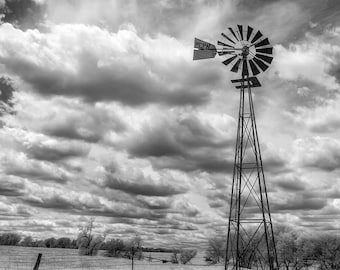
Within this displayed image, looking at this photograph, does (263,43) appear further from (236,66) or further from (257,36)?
(236,66)

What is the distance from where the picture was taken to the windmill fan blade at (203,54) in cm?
2179

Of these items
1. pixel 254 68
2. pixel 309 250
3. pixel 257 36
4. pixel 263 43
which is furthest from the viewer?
pixel 309 250

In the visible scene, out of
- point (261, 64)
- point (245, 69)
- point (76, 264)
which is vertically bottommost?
point (76, 264)

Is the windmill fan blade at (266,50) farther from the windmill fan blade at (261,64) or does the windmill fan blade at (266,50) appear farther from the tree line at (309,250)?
the tree line at (309,250)

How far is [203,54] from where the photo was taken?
22.1 metres

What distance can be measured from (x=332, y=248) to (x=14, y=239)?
129 meters

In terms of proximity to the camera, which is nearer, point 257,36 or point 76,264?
point 257,36

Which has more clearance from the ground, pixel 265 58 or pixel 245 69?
pixel 265 58

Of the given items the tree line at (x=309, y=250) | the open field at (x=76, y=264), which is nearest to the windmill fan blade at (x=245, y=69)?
the open field at (x=76, y=264)

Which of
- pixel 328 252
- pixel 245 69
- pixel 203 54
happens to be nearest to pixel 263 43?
pixel 245 69

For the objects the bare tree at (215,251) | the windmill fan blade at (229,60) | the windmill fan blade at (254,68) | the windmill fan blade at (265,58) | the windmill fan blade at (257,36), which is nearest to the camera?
the windmill fan blade at (257,36)

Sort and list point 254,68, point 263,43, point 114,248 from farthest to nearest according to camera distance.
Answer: point 114,248 → point 254,68 → point 263,43

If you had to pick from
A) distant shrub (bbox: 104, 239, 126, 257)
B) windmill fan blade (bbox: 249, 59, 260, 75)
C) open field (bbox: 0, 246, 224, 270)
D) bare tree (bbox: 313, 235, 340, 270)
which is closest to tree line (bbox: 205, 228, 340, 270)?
bare tree (bbox: 313, 235, 340, 270)

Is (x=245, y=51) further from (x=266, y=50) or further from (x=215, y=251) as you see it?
Answer: (x=215, y=251)
